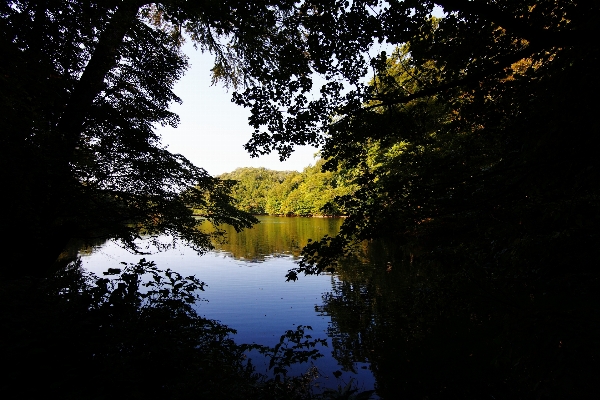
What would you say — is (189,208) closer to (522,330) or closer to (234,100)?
(234,100)

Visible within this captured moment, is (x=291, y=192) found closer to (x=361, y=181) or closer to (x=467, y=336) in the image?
(x=467, y=336)

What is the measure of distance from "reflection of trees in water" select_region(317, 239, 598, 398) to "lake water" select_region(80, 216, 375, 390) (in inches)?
9.9

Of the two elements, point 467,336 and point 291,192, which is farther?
point 291,192

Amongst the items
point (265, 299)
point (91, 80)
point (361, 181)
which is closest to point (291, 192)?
point (265, 299)

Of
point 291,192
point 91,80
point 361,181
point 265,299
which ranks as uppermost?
point 291,192

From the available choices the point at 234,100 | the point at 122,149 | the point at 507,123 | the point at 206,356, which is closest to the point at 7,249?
the point at 122,149

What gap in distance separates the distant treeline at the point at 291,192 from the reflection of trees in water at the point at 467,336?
27.1m

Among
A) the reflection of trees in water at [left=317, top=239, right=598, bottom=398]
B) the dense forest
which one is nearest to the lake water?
the reflection of trees in water at [left=317, top=239, right=598, bottom=398]

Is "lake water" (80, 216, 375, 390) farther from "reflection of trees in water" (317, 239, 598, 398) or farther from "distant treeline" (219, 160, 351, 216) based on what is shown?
"distant treeline" (219, 160, 351, 216)

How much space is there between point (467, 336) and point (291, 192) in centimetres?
7827

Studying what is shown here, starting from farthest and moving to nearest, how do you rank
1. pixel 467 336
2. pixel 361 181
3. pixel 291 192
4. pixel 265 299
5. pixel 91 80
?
pixel 291 192 → pixel 265 299 → pixel 467 336 → pixel 91 80 → pixel 361 181

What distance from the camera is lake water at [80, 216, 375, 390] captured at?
7035 millimetres

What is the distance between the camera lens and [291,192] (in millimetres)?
85625

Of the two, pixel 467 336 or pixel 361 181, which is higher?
pixel 361 181
